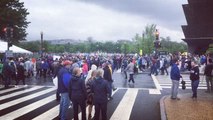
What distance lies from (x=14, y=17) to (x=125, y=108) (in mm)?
46566

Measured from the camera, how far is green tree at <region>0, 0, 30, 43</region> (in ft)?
180

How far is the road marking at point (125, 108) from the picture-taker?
37.8 ft

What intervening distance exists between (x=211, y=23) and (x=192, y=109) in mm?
14926

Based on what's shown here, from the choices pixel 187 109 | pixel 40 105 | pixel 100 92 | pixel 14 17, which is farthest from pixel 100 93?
pixel 14 17

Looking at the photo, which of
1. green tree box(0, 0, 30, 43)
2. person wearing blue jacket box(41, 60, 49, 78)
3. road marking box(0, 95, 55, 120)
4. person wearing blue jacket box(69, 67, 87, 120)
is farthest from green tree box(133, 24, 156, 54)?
person wearing blue jacket box(69, 67, 87, 120)

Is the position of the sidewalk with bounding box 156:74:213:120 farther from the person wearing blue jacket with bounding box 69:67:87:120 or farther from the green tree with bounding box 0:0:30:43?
the green tree with bounding box 0:0:30:43

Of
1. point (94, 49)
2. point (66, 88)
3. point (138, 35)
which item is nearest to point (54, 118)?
point (66, 88)

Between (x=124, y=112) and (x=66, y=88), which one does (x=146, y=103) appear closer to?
(x=124, y=112)

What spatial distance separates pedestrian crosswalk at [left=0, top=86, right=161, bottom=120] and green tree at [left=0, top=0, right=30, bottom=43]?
39.2m

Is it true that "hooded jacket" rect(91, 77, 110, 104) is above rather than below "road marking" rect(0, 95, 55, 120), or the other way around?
above

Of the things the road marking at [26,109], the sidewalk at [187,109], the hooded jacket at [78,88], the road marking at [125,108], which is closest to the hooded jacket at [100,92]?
the hooded jacket at [78,88]

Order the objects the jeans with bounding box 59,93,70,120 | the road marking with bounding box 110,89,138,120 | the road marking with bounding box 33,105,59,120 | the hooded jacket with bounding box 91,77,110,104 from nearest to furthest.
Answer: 1. the hooded jacket with bounding box 91,77,110,104
2. the jeans with bounding box 59,93,70,120
3. the road marking with bounding box 33,105,59,120
4. the road marking with bounding box 110,89,138,120

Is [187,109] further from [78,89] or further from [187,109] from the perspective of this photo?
[78,89]

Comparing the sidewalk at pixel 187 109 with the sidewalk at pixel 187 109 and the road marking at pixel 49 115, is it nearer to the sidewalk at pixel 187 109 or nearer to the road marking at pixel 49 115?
the sidewalk at pixel 187 109
